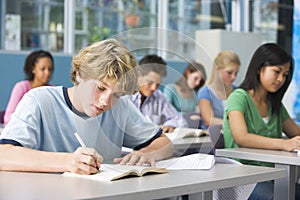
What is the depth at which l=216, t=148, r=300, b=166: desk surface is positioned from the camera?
2.36m

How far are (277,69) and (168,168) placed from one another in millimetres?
1253

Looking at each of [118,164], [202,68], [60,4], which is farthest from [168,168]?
[60,4]

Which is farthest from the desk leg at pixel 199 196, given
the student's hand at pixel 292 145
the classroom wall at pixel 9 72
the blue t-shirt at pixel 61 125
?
the classroom wall at pixel 9 72

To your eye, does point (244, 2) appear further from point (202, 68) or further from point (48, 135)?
point (48, 135)

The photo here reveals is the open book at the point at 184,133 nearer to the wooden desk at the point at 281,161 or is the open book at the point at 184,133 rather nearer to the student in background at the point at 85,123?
the student in background at the point at 85,123

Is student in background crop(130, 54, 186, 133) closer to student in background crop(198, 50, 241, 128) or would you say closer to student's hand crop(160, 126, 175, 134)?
student's hand crop(160, 126, 175, 134)

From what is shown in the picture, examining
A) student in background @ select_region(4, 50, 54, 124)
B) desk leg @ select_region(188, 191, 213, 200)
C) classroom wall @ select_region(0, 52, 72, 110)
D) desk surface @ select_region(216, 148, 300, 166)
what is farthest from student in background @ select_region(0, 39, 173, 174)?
classroom wall @ select_region(0, 52, 72, 110)

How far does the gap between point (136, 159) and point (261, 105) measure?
1323mm

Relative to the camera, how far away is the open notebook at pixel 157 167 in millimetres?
1679

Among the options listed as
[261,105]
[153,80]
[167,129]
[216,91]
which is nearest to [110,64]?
[153,80]

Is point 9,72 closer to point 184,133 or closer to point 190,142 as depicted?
point 184,133

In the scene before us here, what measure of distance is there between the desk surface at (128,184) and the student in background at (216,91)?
307mm

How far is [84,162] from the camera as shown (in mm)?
1720

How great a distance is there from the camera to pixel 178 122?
221 cm
